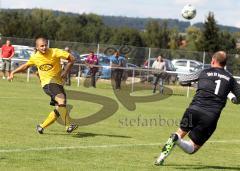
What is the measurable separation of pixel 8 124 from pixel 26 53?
25726mm

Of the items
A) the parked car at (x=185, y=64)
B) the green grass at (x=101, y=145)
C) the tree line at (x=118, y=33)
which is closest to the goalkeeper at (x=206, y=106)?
the green grass at (x=101, y=145)

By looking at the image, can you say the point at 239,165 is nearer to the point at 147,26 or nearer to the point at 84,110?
the point at 84,110

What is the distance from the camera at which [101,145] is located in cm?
1102

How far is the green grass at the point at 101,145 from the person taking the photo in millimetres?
8984

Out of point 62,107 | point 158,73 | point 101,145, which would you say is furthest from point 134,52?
point 101,145

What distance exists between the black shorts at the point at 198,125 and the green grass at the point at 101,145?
1.68ft

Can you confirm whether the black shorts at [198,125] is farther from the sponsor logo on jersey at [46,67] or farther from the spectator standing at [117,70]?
the spectator standing at [117,70]

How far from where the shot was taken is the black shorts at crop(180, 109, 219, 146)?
8.84 meters

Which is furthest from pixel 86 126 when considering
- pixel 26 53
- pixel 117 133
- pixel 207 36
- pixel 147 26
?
pixel 147 26

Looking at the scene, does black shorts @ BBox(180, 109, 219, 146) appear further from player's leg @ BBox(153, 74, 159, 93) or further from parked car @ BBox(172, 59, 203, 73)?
parked car @ BBox(172, 59, 203, 73)

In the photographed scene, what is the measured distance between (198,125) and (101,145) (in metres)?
2.60

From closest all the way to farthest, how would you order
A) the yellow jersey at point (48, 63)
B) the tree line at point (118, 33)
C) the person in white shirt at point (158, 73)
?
the yellow jersey at point (48, 63), the person in white shirt at point (158, 73), the tree line at point (118, 33)

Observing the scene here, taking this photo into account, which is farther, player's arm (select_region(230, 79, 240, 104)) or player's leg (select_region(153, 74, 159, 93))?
player's leg (select_region(153, 74, 159, 93))

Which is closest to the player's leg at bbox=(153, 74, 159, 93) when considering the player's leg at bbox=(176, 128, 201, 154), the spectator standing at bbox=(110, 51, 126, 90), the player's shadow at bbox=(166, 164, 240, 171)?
the spectator standing at bbox=(110, 51, 126, 90)
